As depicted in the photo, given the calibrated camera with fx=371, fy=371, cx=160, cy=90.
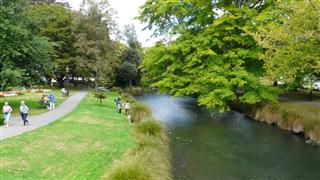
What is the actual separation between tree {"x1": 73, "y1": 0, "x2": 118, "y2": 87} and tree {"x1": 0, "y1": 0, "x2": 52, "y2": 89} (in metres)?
21.2

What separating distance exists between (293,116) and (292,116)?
0.11 m

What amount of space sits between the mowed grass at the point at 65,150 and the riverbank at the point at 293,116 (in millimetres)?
11175

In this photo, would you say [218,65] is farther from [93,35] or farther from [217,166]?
[93,35]

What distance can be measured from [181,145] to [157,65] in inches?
550

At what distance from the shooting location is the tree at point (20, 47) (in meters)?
26.1

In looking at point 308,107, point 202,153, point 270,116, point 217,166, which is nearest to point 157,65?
point 270,116

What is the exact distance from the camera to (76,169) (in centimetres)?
1384

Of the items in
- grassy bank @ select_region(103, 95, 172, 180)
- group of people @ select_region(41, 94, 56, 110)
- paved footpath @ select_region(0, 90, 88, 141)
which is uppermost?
group of people @ select_region(41, 94, 56, 110)

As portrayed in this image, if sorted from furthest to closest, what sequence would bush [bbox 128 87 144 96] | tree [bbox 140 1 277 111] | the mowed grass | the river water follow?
bush [bbox 128 87 144 96] < tree [bbox 140 1 277 111] < the river water < the mowed grass

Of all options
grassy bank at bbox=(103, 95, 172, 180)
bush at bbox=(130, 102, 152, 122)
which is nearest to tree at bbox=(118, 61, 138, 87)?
bush at bbox=(130, 102, 152, 122)

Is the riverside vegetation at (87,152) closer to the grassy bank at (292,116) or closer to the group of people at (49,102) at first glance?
the group of people at (49,102)

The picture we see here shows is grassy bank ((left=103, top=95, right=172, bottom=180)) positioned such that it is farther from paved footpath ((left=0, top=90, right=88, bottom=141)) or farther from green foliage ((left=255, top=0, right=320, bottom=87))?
green foliage ((left=255, top=0, right=320, bottom=87))

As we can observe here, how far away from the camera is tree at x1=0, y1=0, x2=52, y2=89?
85.7 feet

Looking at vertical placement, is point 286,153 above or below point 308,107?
below
